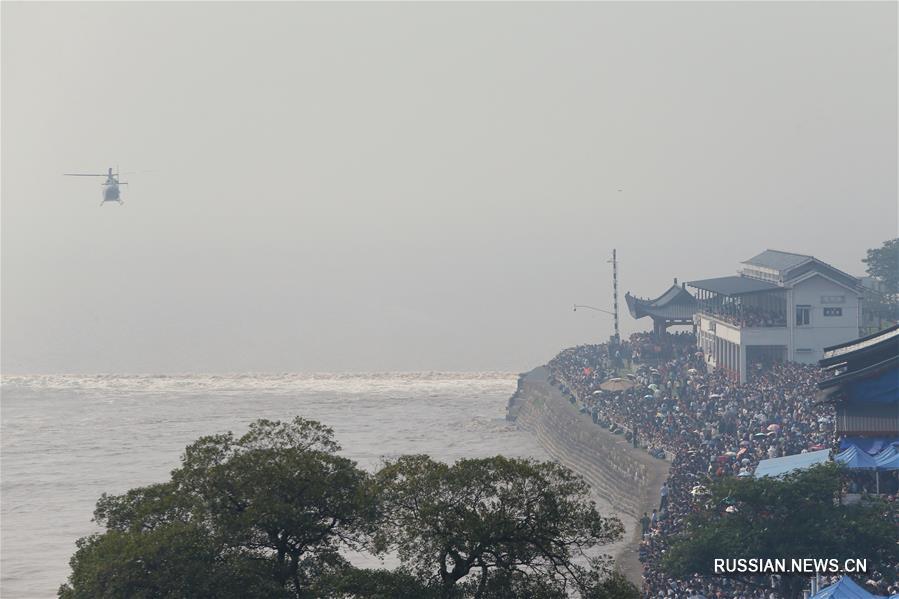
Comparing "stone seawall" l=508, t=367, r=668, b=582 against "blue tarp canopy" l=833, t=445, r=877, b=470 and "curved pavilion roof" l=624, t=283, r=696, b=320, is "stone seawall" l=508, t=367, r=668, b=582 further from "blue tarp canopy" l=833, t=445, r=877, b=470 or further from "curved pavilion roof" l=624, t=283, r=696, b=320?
"curved pavilion roof" l=624, t=283, r=696, b=320

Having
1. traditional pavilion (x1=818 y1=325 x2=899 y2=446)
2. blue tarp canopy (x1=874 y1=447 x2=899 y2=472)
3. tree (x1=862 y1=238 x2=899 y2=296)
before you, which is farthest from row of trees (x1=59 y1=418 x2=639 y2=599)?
tree (x1=862 y1=238 x2=899 y2=296)

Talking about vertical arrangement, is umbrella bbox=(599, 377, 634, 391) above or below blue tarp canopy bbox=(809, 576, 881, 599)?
above

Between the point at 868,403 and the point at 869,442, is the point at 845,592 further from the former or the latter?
Result: the point at 868,403

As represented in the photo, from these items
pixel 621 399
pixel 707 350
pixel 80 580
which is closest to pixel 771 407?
pixel 621 399

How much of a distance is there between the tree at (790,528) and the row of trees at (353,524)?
7.44m

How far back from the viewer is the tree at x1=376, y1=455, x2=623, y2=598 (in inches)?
1141

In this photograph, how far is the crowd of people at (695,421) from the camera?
43031 mm

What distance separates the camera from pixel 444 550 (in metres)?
29.0

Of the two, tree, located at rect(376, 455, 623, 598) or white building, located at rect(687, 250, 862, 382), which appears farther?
white building, located at rect(687, 250, 862, 382)

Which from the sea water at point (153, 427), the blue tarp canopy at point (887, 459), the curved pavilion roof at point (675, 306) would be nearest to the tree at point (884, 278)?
the curved pavilion roof at point (675, 306)

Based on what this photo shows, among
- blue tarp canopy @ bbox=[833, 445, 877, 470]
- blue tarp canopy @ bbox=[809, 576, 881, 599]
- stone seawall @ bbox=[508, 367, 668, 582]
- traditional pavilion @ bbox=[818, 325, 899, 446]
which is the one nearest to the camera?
blue tarp canopy @ bbox=[809, 576, 881, 599]

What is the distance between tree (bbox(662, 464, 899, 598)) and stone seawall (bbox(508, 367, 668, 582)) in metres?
5.84

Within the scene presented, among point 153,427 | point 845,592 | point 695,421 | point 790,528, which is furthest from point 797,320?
point 845,592

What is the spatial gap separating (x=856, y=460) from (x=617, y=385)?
112 ft
